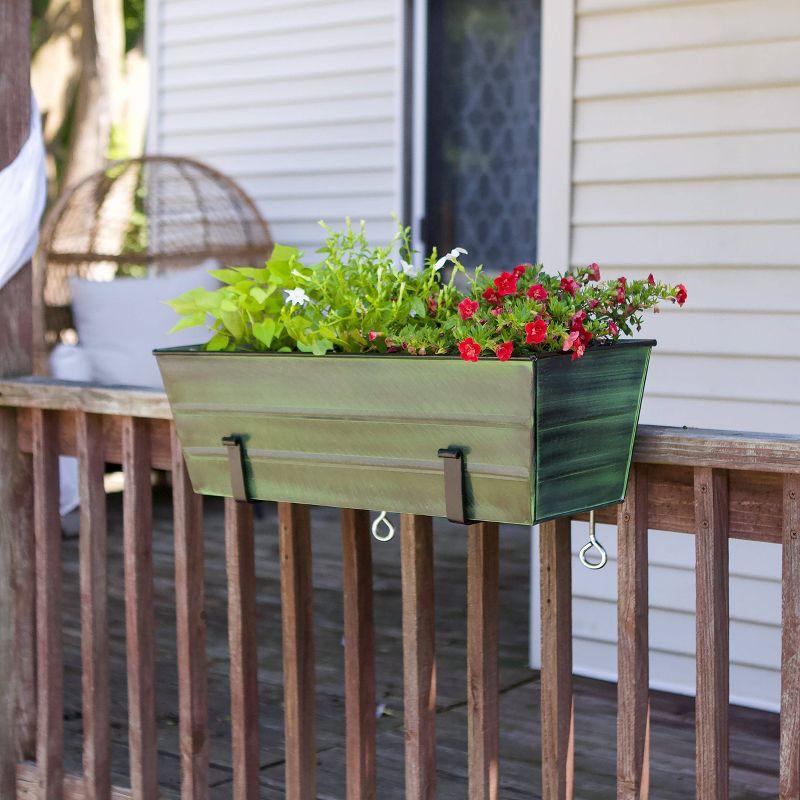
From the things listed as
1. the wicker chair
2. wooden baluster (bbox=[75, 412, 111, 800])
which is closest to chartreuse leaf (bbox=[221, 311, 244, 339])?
wooden baluster (bbox=[75, 412, 111, 800])

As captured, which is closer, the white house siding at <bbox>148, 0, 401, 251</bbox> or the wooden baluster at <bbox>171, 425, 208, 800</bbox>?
the wooden baluster at <bbox>171, 425, 208, 800</bbox>

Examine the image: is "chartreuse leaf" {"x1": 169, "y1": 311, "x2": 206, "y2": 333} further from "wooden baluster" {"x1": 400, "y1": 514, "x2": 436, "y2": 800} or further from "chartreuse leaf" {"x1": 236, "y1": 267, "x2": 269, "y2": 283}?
"wooden baluster" {"x1": 400, "y1": 514, "x2": 436, "y2": 800}

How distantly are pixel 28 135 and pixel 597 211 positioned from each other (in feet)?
4.71

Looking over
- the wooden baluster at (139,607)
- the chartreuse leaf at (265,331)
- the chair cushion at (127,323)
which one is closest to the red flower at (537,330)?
the chartreuse leaf at (265,331)

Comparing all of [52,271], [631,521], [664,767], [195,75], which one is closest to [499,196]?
[195,75]

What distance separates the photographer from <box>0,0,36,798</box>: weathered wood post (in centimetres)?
229

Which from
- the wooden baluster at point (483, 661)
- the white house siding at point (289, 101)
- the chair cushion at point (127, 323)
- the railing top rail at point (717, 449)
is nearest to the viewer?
the railing top rail at point (717, 449)

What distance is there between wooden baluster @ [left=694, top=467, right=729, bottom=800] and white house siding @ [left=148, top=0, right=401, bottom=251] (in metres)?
3.76

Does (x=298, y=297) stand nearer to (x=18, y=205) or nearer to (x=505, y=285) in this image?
(x=505, y=285)

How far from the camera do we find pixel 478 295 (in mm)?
1439

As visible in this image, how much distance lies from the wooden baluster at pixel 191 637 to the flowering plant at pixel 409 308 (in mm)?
463

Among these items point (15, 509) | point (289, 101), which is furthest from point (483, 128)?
point (15, 509)

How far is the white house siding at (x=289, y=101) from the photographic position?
5.23 meters

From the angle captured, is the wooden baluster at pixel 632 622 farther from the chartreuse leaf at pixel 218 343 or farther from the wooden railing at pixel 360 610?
the chartreuse leaf at pixel 218 343
